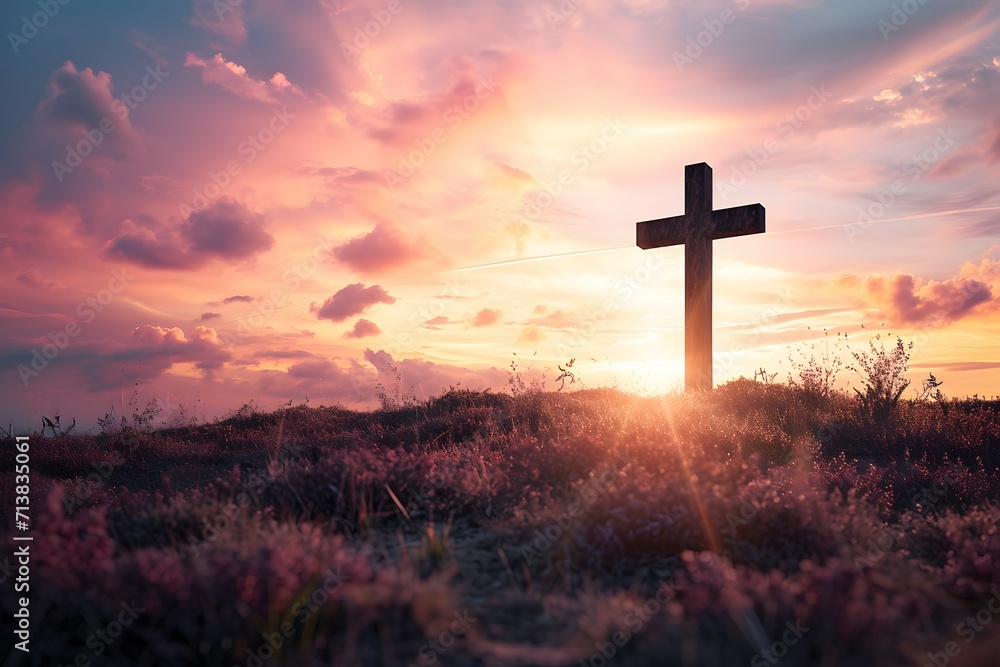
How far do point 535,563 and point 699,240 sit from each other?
356 inches

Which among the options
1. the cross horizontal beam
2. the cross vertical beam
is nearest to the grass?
the cross vertical beam

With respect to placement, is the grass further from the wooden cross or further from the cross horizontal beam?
the cross horizontal beam

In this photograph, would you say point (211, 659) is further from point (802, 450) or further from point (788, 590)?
point (802, 450)

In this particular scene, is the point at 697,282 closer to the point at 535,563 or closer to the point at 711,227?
the point at 711,227

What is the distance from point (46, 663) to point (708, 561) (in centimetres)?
334

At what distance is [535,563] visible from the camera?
399cm

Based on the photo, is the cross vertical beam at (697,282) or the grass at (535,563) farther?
the cross vertical beam at (697,282)

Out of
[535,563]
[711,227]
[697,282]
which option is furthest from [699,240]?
[535,563]

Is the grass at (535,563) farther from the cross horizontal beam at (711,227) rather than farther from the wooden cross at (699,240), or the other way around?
the cross horizontal beam at (711,227)

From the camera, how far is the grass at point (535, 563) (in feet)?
8.90

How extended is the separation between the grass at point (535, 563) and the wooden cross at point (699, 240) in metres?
3.98

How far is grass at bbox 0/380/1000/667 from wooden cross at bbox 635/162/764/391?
398 centimetres

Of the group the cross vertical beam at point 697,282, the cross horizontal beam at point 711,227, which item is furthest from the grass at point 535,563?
the cross horizontal beam at point 711,227

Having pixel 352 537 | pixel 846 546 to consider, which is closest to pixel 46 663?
pixel 352 537
